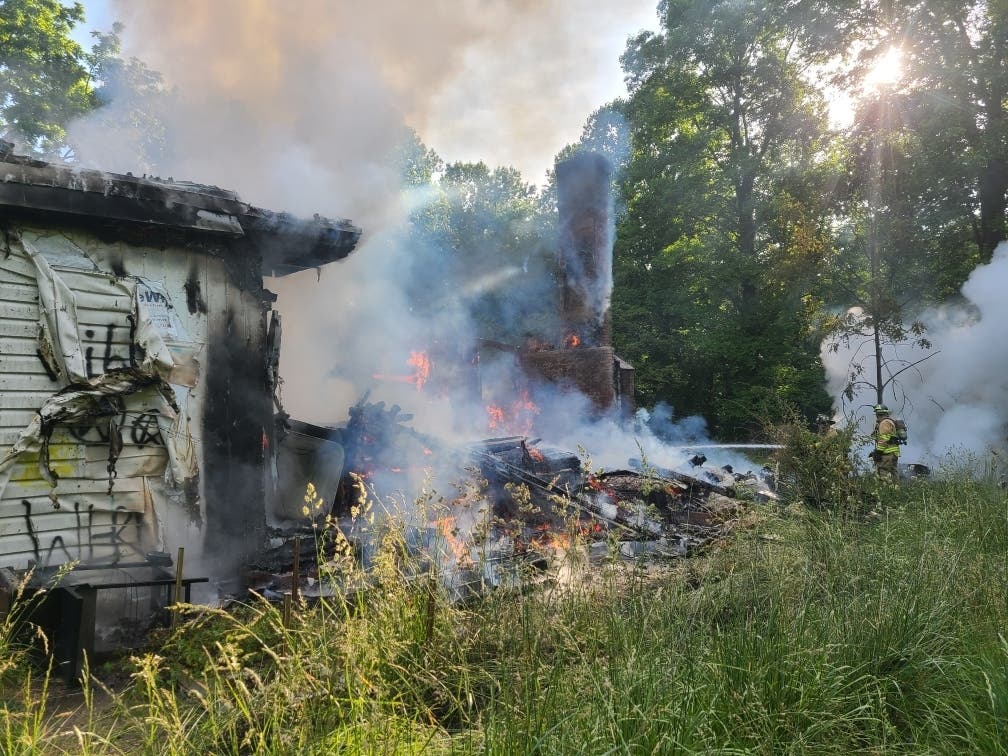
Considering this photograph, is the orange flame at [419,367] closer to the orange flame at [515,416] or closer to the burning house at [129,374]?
the orange flame at [515,416]

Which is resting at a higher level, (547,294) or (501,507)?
(547,294)

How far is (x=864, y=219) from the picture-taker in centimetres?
1766

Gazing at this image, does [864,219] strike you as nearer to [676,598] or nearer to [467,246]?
[676,598]

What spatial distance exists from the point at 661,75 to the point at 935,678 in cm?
2720

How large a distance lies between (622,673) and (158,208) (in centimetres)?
595

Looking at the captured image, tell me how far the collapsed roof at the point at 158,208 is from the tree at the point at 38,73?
1930 cm

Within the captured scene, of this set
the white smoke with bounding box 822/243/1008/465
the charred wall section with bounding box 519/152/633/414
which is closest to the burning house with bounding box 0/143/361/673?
the charred wall section with bounding box 519/152/633/414

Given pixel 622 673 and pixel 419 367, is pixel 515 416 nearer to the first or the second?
pixel 419 367

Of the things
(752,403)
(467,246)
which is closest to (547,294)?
(467,246)

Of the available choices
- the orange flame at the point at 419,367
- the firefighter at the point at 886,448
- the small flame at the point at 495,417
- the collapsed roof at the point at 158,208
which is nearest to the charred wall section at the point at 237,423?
the collapsed roof at the point at 158,208

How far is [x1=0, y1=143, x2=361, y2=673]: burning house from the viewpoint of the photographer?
17.4 feet

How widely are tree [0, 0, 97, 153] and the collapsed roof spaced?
760 inches

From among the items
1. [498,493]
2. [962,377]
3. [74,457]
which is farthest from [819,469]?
[962,377]

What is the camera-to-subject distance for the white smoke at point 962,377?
1468 centimetres
